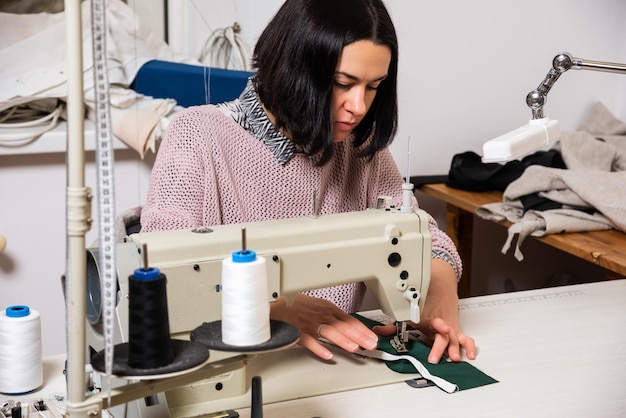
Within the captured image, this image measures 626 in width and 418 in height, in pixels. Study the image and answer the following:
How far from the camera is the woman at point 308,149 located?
147cm

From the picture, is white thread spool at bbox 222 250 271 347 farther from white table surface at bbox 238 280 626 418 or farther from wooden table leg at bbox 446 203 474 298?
wooden table leg at bbox 446 203 474 298

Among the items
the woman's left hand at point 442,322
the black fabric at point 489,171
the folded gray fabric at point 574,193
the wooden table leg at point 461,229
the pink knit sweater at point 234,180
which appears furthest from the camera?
the wooden table leg at point 461,229

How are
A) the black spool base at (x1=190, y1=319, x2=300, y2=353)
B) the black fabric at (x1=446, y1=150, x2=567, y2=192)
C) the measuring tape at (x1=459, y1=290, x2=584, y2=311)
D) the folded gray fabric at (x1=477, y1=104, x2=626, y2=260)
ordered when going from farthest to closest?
the black fabric at (x1=446, y1=150, x2=567, y2=192) < the folded gray fabric at (x1=477, y1=104, x2=626, y2=260) < the measuring tape at (x1=459, y1=290, x2=584, y2=311) < the black spool base at (x1=190, y1=319, x2=300, y2=353)

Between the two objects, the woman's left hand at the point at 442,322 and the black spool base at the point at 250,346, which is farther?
the woman's left hand at the point at 442,322

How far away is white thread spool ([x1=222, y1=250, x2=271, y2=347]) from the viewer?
941mm

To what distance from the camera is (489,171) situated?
274cm

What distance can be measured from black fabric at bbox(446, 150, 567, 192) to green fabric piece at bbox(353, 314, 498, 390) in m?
1.39

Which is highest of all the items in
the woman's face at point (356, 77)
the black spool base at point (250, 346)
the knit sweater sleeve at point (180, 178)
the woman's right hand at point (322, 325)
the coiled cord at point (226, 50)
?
the coiled cord at point (226, 50)

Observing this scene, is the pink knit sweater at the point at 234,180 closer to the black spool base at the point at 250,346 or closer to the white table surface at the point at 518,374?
the white table surface at the point at 518,374

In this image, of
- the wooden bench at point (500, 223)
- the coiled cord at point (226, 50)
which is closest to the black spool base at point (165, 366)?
the wooden bench at point (500, 223)

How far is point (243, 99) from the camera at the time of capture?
5.61 feet

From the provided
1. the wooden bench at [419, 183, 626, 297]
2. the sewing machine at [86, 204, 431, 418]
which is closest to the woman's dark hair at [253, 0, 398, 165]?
the sewing machine at [86, 204, 431, 418]

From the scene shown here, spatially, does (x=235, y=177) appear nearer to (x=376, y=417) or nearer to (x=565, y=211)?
(x=376, y=417)

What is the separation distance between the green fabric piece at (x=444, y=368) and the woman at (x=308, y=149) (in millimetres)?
22
